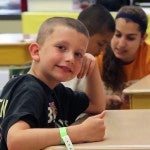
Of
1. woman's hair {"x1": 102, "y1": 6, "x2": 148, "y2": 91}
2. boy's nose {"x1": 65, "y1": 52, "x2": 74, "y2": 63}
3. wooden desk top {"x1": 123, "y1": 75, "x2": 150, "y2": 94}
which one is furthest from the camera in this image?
woman's hair {"x1": 102, "y1": 6, "x2": 148, "y2": 91}

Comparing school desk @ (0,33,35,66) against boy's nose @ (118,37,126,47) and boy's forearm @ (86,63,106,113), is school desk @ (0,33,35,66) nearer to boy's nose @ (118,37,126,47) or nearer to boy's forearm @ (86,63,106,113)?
boy's nose @ (118,37,126,47)

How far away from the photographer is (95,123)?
1134 mm

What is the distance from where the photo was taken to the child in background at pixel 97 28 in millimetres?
2076

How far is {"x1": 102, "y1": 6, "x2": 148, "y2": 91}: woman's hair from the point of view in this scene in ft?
7.66

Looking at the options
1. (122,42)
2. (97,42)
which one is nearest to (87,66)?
(97,42)

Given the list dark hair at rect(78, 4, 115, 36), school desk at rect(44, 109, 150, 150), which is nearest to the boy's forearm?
school desk at rect(44, 109, 150, 150)

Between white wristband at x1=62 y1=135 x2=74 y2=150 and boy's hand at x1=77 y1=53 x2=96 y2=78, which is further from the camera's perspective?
boy's hand at x1=77 y1=53 x2=96 y2=78

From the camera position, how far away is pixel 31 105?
3.83ft

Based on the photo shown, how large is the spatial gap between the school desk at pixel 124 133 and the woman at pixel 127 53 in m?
0.93

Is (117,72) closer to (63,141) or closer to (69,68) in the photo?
(69,68)

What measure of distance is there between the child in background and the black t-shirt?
1.74 feet

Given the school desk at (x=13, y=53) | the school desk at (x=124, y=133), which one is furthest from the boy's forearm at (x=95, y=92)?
the school desk at (x=13, y=53)

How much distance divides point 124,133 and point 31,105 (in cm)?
27

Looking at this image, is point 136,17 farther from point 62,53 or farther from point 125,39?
point 62,53
